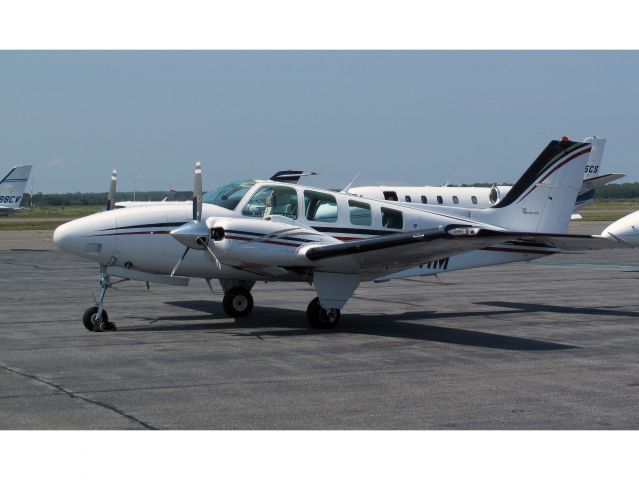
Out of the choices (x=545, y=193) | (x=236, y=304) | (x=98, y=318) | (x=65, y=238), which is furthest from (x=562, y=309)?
(x=65, y=238)

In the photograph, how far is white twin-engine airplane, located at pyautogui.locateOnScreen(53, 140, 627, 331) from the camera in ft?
48.0

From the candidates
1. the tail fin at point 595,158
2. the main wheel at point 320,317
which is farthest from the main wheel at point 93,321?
the tail fin at point 595,158

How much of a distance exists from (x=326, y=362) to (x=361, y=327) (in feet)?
12.5

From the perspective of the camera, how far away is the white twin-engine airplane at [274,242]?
14.6 metres

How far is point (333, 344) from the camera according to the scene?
46.1 feet

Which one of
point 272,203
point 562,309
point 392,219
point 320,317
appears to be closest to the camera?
point 320,317

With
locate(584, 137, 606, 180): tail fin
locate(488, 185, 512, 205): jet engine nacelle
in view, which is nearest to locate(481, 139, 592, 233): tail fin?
locate(488, 185, 512, 205): jet engine nacelle

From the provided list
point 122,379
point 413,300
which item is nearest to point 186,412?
point 122,379

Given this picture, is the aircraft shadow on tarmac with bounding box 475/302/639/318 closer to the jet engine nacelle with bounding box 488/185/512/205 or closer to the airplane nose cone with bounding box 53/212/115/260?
the airplane nose cone with bounding box 53/212/115/260

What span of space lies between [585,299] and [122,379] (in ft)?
44.0

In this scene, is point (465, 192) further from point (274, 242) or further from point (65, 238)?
point (65, 238)

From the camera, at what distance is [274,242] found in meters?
15.0

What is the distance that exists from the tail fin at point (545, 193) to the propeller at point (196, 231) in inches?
274

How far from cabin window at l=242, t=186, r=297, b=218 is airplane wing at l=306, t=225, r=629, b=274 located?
4.20 ft
